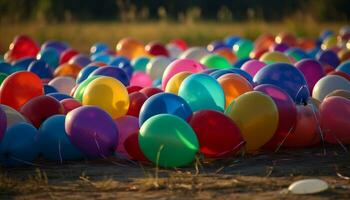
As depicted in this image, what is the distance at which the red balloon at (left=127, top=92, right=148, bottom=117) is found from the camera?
687cm

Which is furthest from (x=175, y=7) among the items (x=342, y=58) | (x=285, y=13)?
(x=342, y=58)

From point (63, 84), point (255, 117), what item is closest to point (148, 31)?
point (63, 84)

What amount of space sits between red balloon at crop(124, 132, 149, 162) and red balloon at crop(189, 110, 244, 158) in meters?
0.52

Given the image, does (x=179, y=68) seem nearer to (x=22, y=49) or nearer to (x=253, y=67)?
(x=253, y=67)

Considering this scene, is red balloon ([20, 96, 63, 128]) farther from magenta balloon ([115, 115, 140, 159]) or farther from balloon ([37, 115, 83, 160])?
magenta balloon ([115, 115, 140, 159])

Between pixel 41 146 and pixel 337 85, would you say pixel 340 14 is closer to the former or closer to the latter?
pixel 337 85

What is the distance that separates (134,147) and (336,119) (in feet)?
6.44

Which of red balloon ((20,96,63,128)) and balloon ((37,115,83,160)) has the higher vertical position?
red balloon ((20,96,63,128))

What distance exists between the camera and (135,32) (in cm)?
1991

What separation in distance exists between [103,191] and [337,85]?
141 inches

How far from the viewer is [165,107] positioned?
6.07 metres

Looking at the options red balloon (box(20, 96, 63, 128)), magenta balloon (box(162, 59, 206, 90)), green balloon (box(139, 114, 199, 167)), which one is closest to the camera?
green balloon (box(139, 114, 199, 167))

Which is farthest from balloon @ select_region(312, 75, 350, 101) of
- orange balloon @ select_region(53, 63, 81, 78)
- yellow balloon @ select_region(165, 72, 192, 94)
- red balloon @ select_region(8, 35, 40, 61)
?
red balloon @ select_region(8, 35, 40, 61)

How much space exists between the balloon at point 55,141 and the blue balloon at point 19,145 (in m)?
0.07
